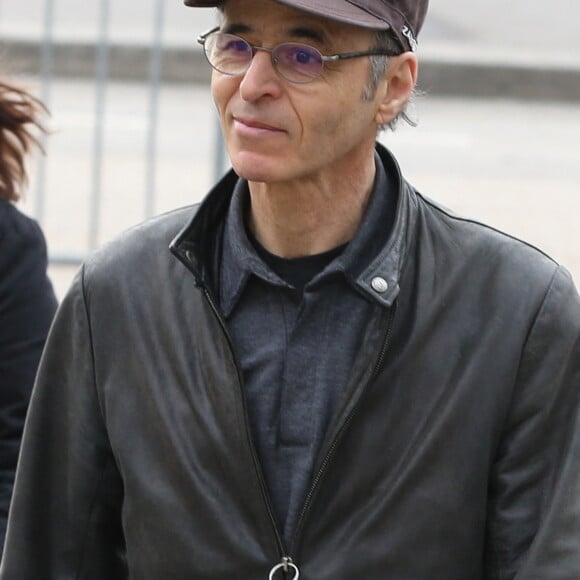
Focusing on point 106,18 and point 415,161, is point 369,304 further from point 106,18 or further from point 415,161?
point 415,161

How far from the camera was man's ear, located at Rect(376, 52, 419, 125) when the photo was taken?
2.72 meters

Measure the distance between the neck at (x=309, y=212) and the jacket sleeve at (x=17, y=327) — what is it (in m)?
0.99

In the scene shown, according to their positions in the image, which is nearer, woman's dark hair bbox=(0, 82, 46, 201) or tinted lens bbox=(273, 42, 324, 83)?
tinted lens bbox=(273, 42, 324, 83)

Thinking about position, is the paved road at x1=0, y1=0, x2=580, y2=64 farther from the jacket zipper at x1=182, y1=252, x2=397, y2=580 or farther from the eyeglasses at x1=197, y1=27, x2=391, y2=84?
the jacket zipper at x1=182, y1=252, x2=397, y2=580

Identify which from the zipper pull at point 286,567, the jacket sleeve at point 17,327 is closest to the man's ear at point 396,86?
the zipper pull at point 286,567

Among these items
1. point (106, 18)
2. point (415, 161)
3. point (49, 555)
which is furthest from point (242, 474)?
point (415, 161)

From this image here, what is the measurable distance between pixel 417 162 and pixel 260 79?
9228 mm

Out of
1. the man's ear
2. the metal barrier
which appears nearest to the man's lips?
the man's ear

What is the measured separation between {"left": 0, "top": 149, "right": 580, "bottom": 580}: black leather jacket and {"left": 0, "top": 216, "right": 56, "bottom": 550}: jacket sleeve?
784 millimetres

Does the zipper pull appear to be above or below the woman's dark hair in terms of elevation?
below

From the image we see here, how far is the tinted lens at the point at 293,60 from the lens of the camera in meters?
2.56

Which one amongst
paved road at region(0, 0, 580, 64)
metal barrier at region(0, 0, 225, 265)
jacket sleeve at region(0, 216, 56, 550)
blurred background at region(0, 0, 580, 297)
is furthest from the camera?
paved road at region(0, 0, 580, 64)

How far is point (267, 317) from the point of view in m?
2.71

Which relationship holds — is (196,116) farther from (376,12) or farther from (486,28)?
Result: (376,12)
